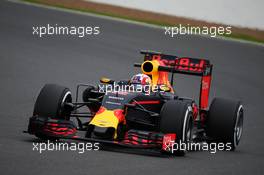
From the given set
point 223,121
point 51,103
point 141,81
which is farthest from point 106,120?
point 223,121

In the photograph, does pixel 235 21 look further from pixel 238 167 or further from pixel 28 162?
pixel 28 162

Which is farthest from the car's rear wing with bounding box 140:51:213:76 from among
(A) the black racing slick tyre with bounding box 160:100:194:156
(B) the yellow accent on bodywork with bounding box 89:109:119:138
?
(B) the yellow accent on bodywork with bounding box 89:109:119:138

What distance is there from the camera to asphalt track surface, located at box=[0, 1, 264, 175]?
9.70 m

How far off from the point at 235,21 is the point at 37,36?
5742 millimetres

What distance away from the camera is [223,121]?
1249 cm

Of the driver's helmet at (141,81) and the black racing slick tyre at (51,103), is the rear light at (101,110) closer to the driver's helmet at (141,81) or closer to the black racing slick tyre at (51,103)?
the black racing slick tyre at (51,103)

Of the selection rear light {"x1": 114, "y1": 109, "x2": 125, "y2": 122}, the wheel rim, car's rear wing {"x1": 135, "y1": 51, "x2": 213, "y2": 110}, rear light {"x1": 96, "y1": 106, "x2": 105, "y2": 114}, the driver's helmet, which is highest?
car's rear wing {"x1": 135, "y1": 51, "x2": 213, "y2": 110}

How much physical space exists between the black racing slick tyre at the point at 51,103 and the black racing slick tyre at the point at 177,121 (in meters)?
1.41

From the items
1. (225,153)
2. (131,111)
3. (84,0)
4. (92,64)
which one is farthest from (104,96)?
(84,0)

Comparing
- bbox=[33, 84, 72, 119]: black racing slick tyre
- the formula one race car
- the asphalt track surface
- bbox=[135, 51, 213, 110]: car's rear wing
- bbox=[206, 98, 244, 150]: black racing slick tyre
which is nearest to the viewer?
the asphalt track surface

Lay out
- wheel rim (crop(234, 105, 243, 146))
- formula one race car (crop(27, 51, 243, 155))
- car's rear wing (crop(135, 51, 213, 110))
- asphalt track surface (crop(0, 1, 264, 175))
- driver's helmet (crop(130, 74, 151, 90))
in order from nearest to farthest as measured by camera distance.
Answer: asphalt track surface (crop(0, 1, 264, 175)) < formula one race car (crop(27, 51, 243, 155)) < driver's helmet (crop(130, 74, 151, 90)) < wheel rim (crop(234, 105, 243, 146)) < car's rear wing (crop(135, 51, 213, 110))

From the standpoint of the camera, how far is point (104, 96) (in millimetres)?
11547

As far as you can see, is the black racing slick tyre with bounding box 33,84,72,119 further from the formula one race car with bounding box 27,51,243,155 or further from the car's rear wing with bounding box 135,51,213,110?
the car's rear wing with bounding box 135,51,213,110

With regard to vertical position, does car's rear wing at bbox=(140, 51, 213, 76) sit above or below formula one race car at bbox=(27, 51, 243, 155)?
above
